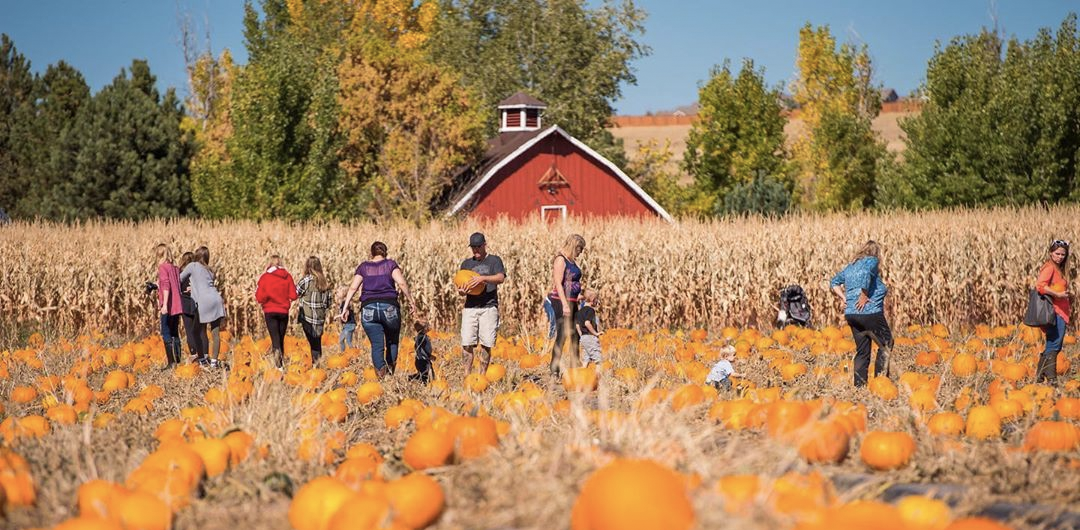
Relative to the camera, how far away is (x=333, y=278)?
18953 millimetres

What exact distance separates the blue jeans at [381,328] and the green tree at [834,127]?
3193 cm

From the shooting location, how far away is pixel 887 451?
5012 mm

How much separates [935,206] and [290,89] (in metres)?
20.2

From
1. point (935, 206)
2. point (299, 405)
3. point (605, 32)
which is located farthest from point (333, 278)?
point (605, 32)

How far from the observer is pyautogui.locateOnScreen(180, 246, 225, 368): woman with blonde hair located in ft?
41.8

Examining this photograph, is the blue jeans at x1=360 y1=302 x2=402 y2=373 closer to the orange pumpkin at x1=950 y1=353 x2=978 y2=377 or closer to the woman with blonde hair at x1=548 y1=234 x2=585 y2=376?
the woman with blonde hair at x1=548 y1=234 x2=585 y2=376

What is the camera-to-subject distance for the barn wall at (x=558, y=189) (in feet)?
128

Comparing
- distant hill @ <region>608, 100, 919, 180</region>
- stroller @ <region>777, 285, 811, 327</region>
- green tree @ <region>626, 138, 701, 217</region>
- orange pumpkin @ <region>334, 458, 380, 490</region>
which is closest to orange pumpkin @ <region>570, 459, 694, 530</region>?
orange pumpkin @ <region>334, 458, 380, 490</region>

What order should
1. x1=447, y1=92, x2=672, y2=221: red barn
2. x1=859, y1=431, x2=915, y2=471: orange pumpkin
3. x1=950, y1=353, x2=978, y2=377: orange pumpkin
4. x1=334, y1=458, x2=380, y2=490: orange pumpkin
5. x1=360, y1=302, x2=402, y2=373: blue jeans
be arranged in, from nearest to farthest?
x1=334, y1=458, x2=380, y2=490: orange pumpkin, x1=859, y1=431, x2=915, y2=471: orange pumpkin, x1=950, y1=353, x2=978, y2=377: orange pumpkin, x1=360, y1=302, x2=402, y2=373: blue jeans, x1=447, y1=92, x2=672, y2=221: red barn

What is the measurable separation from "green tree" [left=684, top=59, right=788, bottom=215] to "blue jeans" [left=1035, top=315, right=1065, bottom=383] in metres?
32.9

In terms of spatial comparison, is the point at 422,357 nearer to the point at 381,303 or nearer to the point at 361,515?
the point at 381,303

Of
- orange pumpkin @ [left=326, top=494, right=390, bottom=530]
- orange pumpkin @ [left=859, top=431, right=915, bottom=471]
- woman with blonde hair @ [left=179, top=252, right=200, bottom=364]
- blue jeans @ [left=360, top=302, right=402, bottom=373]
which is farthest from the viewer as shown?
woman with blonde hair @ [left=179, top=252, right=200, bottom=364]

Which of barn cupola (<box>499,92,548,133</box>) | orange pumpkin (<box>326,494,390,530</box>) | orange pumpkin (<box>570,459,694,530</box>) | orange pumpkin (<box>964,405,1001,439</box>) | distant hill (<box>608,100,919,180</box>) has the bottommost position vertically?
orange pumpkin (<box>964,405,1001,439</box>)

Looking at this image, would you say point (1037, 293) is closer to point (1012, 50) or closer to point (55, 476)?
point (55, 476)
